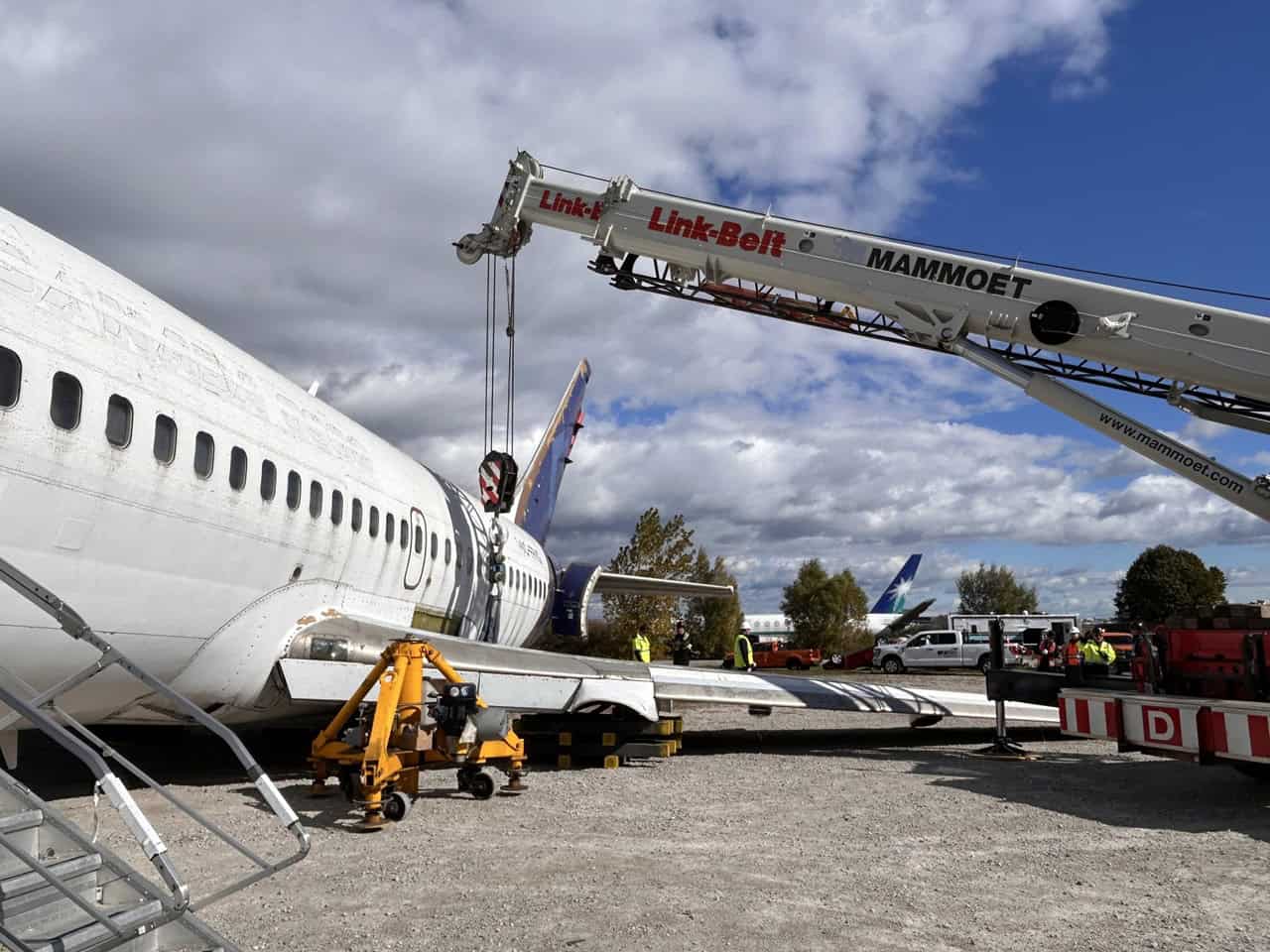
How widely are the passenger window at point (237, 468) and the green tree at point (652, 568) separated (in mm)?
35204

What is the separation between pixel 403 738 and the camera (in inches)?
330

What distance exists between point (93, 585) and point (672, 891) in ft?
14.5

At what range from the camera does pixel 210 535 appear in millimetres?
7891

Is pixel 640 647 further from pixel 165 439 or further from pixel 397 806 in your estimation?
pixel 165 439

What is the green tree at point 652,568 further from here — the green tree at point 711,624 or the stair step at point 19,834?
the stair step at point 19,834

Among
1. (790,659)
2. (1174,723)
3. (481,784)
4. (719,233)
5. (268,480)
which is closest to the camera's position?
(1174,723)

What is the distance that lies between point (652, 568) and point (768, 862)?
127ft

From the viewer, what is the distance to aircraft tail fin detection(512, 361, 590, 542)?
2317 centimetres

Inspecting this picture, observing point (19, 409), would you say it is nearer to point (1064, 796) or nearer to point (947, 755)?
point (1064, 796)

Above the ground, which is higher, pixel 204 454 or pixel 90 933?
pixel 204 454

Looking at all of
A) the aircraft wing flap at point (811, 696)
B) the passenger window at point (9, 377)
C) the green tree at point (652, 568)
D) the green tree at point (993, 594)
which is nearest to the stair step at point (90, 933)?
the passenger window at point (9, 377)

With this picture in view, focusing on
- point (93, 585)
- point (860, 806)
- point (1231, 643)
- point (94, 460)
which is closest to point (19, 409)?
point (94, 460)

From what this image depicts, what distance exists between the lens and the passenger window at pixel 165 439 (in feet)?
23.7

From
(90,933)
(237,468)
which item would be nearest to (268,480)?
(237,468)
